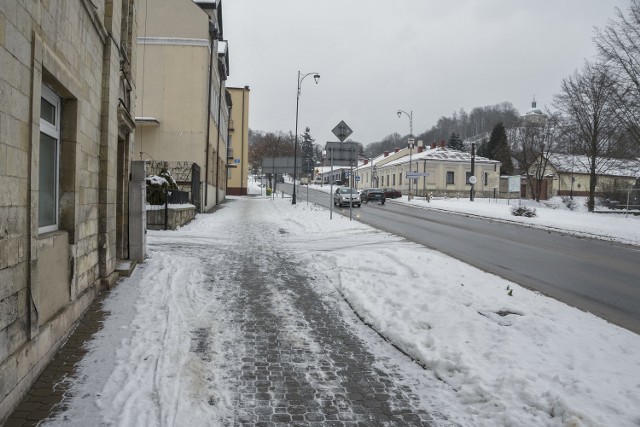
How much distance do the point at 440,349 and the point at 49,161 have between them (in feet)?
15.1

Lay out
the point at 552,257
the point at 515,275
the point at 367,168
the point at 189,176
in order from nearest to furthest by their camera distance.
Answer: the point at 515,275, the point at 552,257, the point at 189,176, the point at 367,168

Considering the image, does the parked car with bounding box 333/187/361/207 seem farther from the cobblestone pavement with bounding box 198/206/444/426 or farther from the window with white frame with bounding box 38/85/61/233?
the window with white frame with bounding box 38/85/61/233

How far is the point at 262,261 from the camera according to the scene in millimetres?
10117

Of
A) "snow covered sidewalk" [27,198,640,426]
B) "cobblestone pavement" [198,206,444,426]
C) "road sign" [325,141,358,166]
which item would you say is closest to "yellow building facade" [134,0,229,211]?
"road sign" [325,141,358,166]

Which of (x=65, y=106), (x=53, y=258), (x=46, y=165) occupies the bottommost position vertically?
(x=53, y=258)

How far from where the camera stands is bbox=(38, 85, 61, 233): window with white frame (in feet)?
15.4

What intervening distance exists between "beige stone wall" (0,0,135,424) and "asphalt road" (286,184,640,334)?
6609 mm

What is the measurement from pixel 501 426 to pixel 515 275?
6320mm

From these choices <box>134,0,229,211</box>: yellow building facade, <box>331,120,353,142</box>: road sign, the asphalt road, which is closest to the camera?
the asphalt road

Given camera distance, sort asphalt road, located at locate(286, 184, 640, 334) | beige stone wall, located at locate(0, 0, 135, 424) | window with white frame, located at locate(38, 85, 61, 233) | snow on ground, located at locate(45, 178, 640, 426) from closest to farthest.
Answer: beige stone wall, located at locate(0, 0, 135, 424) < snow on ground, located at locate(45, 178, 640, 426) < window with white frame, located at locate(38, 85, 61, 233) < asphalt road, located at locate(286, 184, 640, 334)

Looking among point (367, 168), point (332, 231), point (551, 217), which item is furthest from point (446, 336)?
point (367, 168)

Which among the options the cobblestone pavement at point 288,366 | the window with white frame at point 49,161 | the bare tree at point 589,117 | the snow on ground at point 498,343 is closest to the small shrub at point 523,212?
the bare tree at point 589,117

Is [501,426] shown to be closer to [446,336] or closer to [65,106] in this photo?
[446,336]

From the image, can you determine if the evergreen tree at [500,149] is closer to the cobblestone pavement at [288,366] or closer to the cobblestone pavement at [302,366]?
the cobblestone pavement at [302,366]
